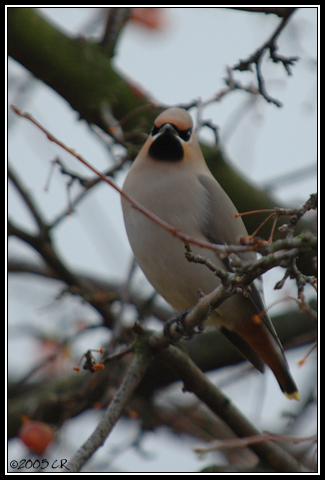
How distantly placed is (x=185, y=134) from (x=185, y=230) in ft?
2.45

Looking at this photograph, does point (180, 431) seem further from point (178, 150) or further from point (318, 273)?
point (318, 273)

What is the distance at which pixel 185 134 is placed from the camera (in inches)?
146

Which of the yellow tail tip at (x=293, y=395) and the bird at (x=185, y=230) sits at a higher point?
the bird at (x=185, y=230)

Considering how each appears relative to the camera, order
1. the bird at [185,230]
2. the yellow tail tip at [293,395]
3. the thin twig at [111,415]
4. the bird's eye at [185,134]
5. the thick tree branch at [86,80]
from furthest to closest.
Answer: the thick tree branch at [86,80] < the bird's eye at [185,134] < the yellow tail tip at [293,395] < the bird at [185,230] < the thin twig at [111,415]

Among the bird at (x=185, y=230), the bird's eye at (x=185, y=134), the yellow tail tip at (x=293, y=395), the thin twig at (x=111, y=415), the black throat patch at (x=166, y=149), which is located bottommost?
the yellow tail tip at (x=293, y=395)

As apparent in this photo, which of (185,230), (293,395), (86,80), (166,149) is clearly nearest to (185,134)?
(166,149)

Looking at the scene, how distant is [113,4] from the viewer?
3.71 m

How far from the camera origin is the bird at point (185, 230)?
3.31 meters

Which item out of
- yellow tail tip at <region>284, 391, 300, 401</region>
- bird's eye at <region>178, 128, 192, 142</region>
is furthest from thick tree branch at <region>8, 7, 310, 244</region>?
yellow tail tip at <region>284, 391, 300, 401</region>

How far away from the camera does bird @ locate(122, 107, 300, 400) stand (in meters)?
3.31

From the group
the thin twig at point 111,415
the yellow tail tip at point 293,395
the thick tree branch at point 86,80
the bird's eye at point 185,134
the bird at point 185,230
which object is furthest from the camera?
the thick tree branch at point 86,80

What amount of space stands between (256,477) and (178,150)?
1.92 meters

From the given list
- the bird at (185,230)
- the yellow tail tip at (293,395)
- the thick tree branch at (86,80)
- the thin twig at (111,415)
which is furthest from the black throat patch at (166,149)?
the yellow tail tip at (293,395)

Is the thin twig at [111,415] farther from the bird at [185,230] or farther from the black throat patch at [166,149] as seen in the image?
the black throat patch at [166,149]
